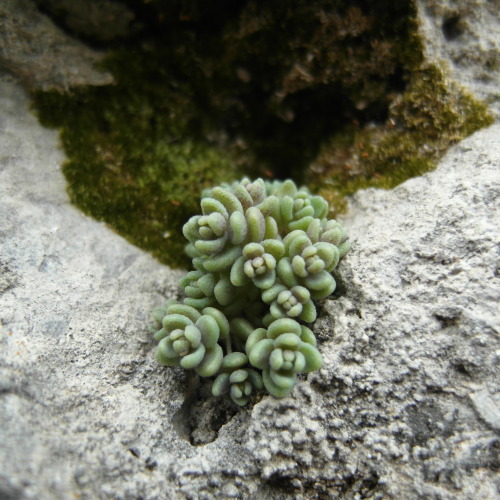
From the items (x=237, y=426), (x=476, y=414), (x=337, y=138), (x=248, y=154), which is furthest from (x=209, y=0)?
(x=476, y=414)

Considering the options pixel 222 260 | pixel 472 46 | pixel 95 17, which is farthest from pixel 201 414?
pixel 472 46

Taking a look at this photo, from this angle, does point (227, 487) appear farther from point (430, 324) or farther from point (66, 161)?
point (66, 161)

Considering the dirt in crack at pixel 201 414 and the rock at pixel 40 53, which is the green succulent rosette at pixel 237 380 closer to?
the dirt in crack at pixel 201 414

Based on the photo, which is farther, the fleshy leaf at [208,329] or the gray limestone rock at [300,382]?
the fleshy leaf at [208,329]

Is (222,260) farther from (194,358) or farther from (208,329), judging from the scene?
(194,358)

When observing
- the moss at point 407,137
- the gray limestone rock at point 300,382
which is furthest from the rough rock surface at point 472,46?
the gray limestone rock at point 300,382

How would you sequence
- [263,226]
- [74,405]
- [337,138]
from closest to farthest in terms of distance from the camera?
[74,405] < [263,226] < [337,138]
